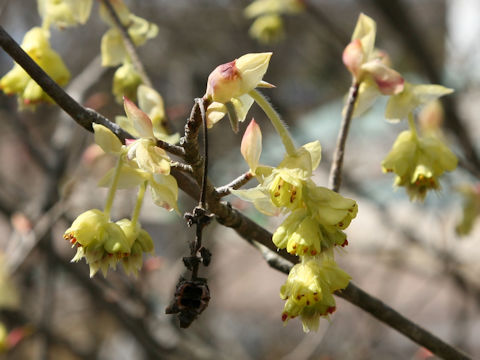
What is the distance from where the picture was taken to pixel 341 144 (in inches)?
61.0

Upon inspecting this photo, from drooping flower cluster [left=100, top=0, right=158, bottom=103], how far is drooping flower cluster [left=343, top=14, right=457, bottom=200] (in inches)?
26.4

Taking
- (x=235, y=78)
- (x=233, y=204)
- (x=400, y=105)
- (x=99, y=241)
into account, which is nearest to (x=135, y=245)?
(x=99, y=241)

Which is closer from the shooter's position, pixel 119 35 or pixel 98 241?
pixel 98 241

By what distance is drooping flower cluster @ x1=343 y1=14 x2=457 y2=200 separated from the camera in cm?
155

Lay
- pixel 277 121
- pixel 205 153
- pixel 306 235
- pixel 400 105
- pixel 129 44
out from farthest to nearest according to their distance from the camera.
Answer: pixel 129 44 → pixel 400 105 → pixel 277 121 → pixel 306 235 → pixel 205 153

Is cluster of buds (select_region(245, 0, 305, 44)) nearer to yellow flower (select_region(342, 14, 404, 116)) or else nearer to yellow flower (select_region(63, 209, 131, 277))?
yellow flower (select_region(342, 14, 404, 116))

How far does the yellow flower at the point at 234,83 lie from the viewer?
1153 mm

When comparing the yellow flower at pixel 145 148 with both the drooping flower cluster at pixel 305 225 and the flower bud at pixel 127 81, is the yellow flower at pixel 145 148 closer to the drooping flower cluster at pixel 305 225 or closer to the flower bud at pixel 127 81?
the drooping flower cluster at pixel 305 225

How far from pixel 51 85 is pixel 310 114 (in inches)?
298

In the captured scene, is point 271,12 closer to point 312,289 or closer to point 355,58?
point 355,58

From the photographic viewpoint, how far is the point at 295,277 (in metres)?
1.26

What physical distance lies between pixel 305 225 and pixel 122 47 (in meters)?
1.03

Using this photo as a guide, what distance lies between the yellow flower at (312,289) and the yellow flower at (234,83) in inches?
13.3

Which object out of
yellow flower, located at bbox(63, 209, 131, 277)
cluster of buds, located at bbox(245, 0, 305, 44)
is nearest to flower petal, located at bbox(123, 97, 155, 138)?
yellow flower, located at bbox(63, 209, 131, 277)
